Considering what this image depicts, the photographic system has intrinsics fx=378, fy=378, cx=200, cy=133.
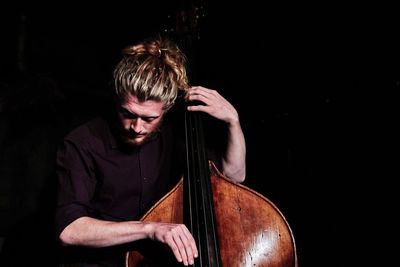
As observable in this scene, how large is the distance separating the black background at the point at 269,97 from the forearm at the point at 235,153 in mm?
421

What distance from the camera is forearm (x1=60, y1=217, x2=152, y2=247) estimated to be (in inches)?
52.0

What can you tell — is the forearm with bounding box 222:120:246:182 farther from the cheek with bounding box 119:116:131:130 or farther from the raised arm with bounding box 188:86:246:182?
the cheek with bounding box 119:116:131:130

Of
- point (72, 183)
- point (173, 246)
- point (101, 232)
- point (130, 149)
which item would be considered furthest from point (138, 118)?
point (173, 246)

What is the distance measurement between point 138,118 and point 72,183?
1.24 ft

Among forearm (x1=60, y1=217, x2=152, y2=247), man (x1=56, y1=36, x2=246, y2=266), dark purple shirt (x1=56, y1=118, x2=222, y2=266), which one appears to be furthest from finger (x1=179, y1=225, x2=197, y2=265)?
dark purple shirt (x1=56, y1=118, x2=222, y2=266)

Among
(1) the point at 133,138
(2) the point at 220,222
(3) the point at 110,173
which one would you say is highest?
(1) the point at 133,138

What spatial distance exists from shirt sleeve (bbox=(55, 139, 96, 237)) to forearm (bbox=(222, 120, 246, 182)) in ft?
2.13

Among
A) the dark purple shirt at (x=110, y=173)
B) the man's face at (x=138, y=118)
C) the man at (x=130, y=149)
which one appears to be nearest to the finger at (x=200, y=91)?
the man at (x=130, y=149)

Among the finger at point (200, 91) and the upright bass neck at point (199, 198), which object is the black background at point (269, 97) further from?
the upright bass neck at point (199, 198)

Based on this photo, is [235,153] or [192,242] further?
[235,153]

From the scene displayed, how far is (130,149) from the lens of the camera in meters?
1.76

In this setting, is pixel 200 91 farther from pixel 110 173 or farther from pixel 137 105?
pixel 110 173

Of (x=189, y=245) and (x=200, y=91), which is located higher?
(x=200, y=91)

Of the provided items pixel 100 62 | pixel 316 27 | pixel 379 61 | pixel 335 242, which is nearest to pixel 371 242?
pixel 335 242
